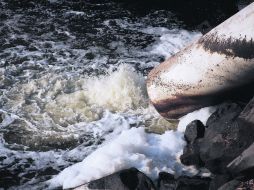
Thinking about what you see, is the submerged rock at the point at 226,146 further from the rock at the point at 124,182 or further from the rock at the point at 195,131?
the rock at the point at 124,182

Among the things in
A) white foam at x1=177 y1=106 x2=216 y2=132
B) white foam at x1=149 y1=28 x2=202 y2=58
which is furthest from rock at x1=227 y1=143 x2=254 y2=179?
white foam at x1=149 y1=28 x2=202 y2=58

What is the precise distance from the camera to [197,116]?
6.41 meters

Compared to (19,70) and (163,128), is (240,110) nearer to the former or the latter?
(163,128)

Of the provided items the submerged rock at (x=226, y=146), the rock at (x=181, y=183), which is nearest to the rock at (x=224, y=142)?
the submerged rock at (x=226, y=146)

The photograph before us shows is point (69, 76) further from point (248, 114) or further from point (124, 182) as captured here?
point (248, 114)

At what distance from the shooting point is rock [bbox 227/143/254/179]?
441 cm

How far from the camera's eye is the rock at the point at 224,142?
4965 mm

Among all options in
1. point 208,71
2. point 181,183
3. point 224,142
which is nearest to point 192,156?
point 224,142

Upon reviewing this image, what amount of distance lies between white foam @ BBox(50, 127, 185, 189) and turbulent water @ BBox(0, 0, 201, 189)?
44cm

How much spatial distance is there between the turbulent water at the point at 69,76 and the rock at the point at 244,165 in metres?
2.30

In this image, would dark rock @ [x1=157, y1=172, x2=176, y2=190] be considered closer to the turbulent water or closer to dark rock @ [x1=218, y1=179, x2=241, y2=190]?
dark rock @ [x1=218, y1=179, x2=241, y2=190]

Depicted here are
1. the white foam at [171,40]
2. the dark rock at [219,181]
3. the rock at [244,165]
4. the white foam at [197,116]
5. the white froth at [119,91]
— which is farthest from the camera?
the white foam at [171,40]

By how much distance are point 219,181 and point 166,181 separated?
0.62m

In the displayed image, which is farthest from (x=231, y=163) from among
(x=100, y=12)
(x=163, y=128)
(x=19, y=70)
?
(x=100, y=12)
